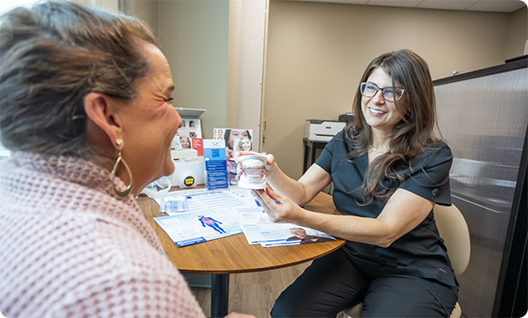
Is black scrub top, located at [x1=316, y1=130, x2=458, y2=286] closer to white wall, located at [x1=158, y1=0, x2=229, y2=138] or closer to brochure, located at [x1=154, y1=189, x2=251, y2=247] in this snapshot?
brochure, located at [x1=154, y1=189, x2=251, y2=247]

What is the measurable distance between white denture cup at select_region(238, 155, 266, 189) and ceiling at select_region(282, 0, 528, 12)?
12.3 ft

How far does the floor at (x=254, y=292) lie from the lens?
1.75m

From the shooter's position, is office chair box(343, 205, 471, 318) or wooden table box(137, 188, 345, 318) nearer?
wooden table box(137, 188, 345, 318)

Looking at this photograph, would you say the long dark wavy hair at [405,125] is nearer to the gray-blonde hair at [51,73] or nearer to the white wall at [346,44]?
the gray-blonde hair at [51,73]

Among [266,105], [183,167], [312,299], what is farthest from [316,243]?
[266,105]

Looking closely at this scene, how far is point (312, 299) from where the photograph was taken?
1053mm

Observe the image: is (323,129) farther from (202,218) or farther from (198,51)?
(202,218)

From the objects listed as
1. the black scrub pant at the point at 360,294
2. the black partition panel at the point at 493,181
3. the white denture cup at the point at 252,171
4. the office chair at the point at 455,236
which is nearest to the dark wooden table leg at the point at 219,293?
the black scrub pant at the point at 360,294

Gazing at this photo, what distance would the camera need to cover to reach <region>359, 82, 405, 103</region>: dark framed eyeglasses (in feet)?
3.70

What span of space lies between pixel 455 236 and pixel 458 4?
12.8 feet

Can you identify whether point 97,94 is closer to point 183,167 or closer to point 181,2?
point 183,167

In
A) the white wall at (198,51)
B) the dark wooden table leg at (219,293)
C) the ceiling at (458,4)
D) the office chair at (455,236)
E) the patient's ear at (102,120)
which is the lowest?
the dark wooden table leg at (219,293)

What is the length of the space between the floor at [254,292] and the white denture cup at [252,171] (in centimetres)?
115

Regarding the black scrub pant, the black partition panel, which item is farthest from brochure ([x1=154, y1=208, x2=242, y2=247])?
the black partition panel
